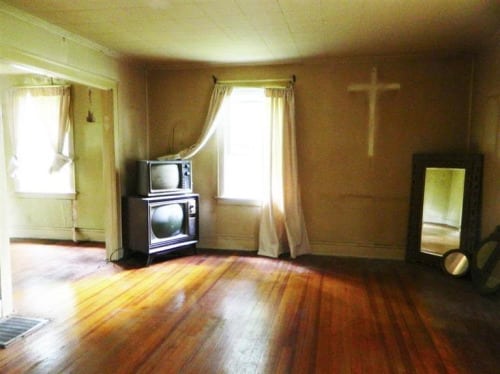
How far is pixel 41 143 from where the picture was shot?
5.06 m

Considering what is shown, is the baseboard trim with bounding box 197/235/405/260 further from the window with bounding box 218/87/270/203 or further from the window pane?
the window pane

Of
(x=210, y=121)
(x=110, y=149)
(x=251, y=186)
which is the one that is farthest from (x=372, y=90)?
(x=110, y=149)

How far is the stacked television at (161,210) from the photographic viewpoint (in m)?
3.99

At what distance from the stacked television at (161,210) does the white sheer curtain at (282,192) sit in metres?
0.88

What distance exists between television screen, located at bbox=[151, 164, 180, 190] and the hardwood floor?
2.85 feet

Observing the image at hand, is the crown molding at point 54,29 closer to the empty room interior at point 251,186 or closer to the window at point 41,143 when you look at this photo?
the empty room interior at point 251,186

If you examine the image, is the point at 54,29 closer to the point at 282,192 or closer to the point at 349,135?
the point at 282,192

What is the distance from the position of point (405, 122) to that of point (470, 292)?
1.89 meters

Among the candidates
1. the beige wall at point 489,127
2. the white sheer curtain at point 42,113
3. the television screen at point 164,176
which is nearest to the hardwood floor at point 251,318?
the beige wall at point 489,127

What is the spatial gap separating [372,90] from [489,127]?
1.23m

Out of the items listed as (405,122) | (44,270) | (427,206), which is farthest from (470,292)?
(44,270)

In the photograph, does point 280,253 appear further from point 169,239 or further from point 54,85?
point 54,85

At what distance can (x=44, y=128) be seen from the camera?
4992mm

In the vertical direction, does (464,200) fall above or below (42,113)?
below
